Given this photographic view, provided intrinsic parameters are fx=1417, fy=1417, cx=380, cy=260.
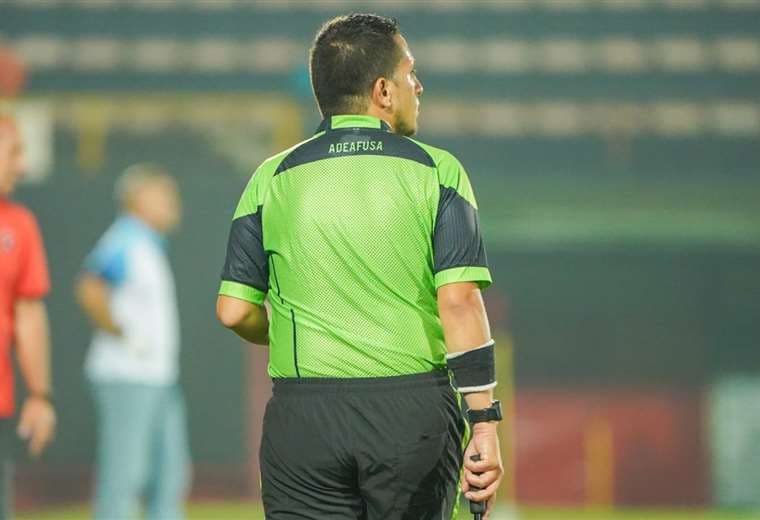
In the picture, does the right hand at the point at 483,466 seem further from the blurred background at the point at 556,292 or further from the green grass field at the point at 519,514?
the blurred background at the point at 556,292

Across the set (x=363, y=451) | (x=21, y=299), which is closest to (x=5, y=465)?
(x=21, y=299)

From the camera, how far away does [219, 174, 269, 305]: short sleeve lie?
3.10 m

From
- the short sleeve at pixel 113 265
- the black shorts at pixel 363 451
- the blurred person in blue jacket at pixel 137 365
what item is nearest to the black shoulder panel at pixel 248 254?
the black shorts at pixel 363 451

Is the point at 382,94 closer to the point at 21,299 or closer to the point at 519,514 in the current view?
the point at 21,299

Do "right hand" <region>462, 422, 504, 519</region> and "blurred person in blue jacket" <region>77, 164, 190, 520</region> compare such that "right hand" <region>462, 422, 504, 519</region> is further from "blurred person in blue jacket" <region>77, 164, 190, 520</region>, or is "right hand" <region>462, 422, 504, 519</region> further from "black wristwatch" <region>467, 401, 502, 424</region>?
"blurred person in blue jacket" <region>77, 164, 190, 520</region>

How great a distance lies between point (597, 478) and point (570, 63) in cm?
798

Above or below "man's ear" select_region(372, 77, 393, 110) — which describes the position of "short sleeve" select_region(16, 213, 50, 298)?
below

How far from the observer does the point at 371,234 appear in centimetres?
296

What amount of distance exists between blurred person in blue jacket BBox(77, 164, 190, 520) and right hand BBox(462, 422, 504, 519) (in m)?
3.94

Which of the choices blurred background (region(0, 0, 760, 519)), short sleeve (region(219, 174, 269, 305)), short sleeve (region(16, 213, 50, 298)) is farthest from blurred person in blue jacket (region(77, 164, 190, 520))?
blurred background (region(0, 0, 760, 519))

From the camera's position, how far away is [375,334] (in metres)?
2.95

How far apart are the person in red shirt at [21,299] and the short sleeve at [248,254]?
5.40ft

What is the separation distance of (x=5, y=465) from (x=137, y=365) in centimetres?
249

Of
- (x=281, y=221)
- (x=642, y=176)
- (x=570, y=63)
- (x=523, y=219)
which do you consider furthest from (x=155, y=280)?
(x=570, y=63)
